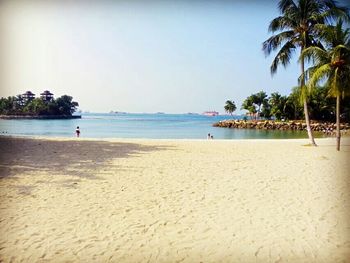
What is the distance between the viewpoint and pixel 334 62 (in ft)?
28.4

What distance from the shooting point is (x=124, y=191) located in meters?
4.96

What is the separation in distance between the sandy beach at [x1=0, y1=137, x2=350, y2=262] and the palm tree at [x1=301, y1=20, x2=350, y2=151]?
335 centimetres

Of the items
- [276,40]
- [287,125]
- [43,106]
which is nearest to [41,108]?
[43,106]

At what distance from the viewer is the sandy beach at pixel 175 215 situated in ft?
8.89

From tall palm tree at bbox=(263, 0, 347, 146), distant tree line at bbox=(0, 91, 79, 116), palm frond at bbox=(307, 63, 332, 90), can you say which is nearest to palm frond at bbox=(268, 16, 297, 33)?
tall palm tree at bbox=(263, 0, 347, 146)

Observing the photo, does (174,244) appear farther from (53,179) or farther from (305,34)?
(305,34)

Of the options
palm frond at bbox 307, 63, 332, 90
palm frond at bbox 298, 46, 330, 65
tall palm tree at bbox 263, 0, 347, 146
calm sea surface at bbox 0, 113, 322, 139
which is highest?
tall palm tree at bbox 263, 0, 347, 146

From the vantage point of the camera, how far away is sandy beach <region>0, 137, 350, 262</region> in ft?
8.89

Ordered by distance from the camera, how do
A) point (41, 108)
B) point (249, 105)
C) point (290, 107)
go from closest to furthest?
point (290, 107) < point (249, 105) < point (41, 108)

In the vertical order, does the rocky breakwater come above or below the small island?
below

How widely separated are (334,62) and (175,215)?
25.9 ft

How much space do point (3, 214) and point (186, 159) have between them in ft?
19.3

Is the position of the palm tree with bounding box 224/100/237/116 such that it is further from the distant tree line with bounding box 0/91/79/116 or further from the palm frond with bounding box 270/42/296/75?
the palm frond with bounding box 270/42/296/75

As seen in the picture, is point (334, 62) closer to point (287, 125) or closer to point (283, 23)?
point (283, 23)
